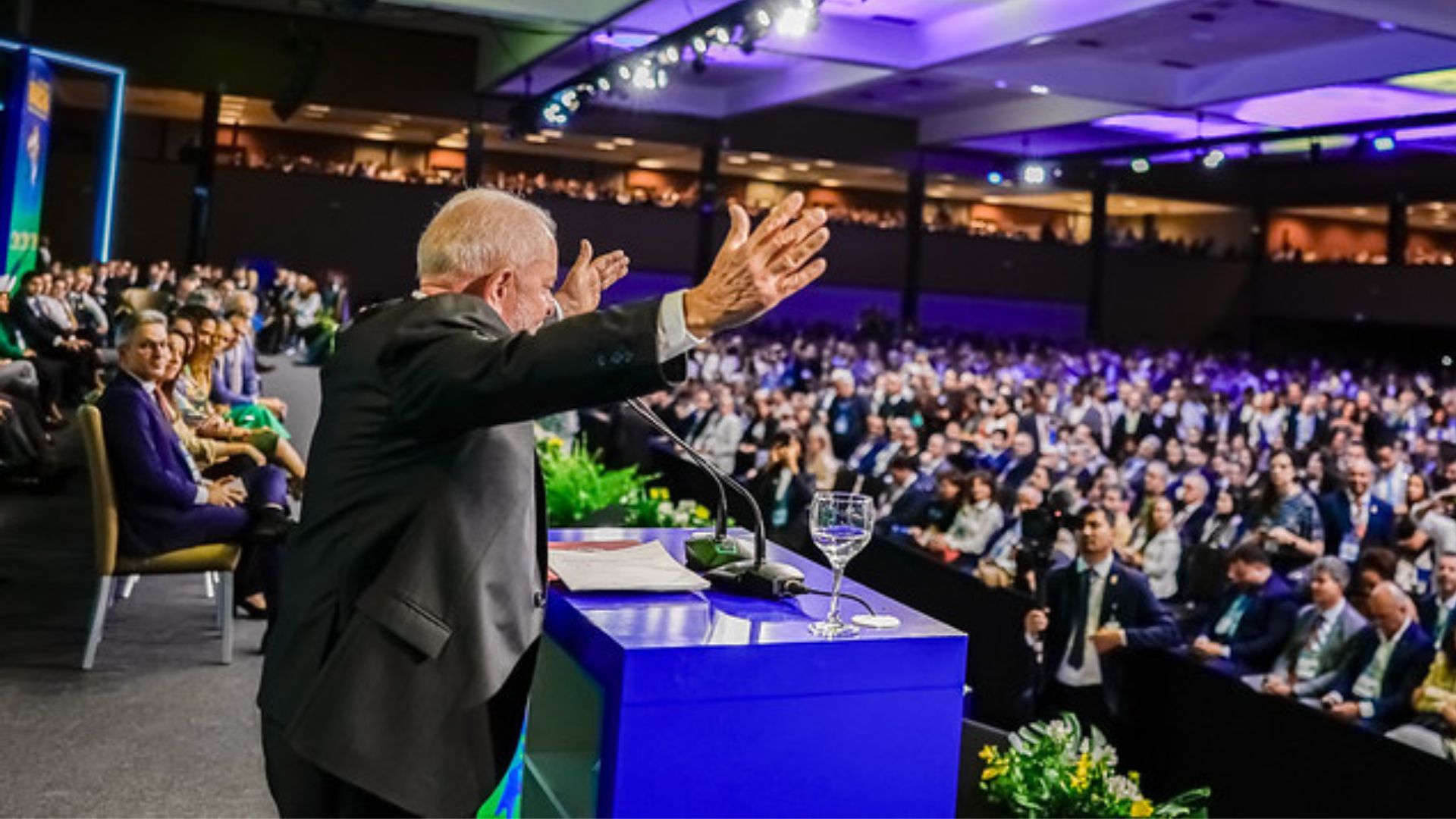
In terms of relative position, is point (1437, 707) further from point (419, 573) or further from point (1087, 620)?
point (419, 573)

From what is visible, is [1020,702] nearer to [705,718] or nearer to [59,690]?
[59,690]

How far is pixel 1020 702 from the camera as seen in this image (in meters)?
5.92

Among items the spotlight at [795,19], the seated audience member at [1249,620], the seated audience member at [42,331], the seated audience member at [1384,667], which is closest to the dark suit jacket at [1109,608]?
the seated audience member at [1249,620]

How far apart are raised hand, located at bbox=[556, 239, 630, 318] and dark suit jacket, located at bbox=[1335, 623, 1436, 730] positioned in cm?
405

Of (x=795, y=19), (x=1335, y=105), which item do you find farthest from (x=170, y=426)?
(x=1335, y=105)

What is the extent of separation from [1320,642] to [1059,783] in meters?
3.26

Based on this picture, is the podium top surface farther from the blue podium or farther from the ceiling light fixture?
the ceiling light fixture

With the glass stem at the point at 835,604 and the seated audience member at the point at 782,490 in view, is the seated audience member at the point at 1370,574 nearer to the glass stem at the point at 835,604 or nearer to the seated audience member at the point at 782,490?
the seated audience member at the point at 782,490

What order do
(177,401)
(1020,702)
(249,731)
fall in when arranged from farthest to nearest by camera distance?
(1020,702) < (177,401) < (249,731)

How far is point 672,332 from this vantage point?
141 cm

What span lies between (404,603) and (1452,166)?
55.9 feet

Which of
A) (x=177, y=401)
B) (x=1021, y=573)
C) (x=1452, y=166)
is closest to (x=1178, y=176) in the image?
(x=1452, y=166)

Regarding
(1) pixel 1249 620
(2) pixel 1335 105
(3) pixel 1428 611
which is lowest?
(1) pixel 1249 620

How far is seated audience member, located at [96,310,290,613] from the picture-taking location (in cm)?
A: 440
